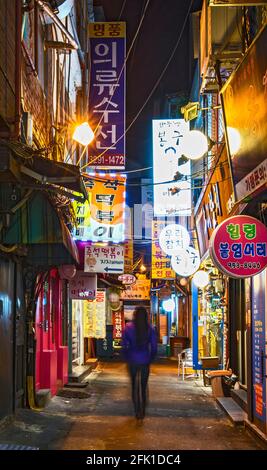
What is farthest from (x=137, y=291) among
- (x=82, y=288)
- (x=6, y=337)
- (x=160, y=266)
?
(x=6, y=337)

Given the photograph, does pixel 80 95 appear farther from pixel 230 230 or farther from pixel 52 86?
pixel 230 230

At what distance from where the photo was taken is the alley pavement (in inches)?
393

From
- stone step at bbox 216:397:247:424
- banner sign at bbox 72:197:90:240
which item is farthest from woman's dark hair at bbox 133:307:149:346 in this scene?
banner sign at bbox 72:197:90:240

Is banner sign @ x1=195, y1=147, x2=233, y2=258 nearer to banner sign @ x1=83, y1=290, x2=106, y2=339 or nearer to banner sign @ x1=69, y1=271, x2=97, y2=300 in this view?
banner sign @ x1=69, y1=271, x2=97, y2=300

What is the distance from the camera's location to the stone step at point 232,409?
12017 mm

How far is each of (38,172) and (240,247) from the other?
145 inches

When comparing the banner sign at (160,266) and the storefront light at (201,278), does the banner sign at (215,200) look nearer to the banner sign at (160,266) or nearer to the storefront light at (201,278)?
the storefront light at (201,278)

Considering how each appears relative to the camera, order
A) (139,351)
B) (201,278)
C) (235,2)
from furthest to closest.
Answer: (201,278), (139,351), (235,2)

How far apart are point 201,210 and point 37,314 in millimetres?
6751

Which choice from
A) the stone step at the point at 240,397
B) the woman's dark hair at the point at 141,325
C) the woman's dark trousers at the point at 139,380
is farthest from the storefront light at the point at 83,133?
the stone step at the point at 240,397

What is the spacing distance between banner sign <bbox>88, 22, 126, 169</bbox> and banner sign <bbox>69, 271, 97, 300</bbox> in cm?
394

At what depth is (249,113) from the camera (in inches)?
345

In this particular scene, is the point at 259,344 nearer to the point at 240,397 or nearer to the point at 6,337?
the point at 240,397

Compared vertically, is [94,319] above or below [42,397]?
above
